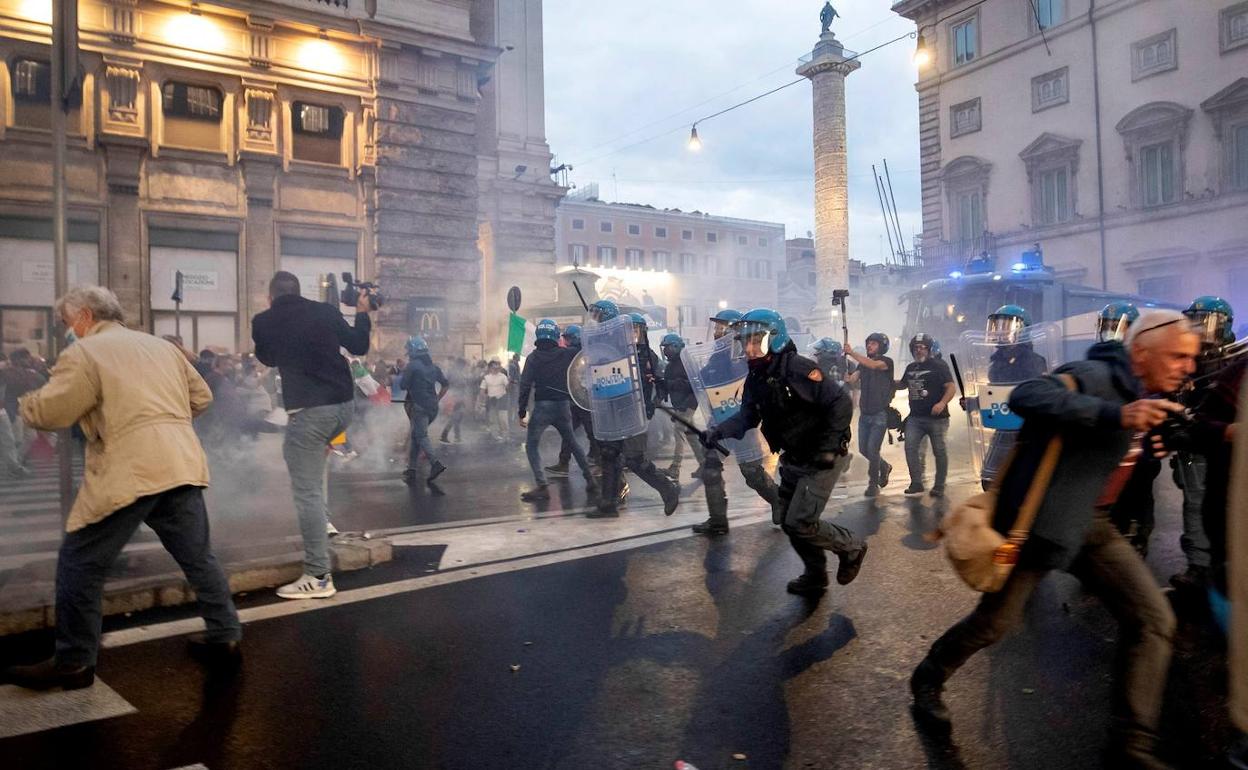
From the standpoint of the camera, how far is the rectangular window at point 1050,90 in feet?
98.0

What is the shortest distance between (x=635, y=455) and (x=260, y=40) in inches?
639

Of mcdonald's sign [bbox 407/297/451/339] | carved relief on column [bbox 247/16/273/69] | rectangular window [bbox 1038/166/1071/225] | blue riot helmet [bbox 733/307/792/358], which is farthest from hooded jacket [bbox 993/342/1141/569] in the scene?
rectangular window [bbox 1038/166/1071/225]

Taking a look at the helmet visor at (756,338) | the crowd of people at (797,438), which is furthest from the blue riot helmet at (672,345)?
the helmet visor at (756,338)

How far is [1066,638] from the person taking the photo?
14.4 ft

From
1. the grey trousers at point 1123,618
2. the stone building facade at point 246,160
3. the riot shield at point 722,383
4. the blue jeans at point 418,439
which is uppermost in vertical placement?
the stone building facade at point 246,160

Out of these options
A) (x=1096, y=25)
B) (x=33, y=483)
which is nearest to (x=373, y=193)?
(x=33, y=483)

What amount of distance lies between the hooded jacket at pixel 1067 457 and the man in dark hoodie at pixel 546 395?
20.0ft

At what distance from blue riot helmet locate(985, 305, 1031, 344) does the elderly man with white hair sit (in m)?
4.14

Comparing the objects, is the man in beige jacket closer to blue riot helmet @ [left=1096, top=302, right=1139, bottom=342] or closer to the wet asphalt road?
the wet asphalt road

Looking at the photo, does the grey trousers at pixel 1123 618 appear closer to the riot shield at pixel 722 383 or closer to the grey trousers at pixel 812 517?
the grey trousers at pixel 812 517

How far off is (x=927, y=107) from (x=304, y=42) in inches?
978

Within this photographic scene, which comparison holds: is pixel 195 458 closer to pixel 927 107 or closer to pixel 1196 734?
pixel 1196 734

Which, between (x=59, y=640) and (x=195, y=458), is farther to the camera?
(x=195, y=458)

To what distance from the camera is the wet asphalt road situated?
3137mm
